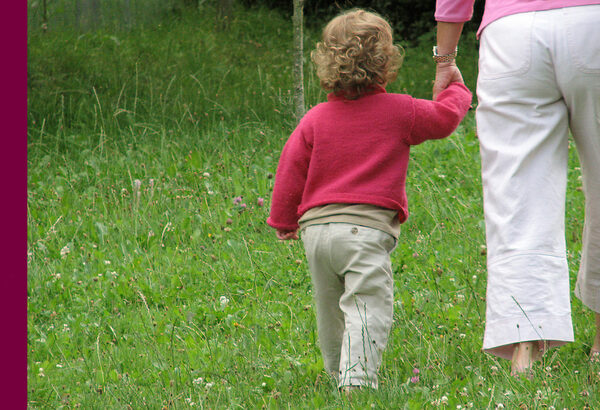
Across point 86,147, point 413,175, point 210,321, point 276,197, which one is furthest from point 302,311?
point 86,147

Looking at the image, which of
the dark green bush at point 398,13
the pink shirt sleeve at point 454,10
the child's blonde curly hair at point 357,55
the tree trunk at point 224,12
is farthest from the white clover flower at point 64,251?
the dark green bush at point 398,13

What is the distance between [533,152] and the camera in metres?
2.46

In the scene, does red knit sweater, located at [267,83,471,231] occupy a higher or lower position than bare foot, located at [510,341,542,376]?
higher

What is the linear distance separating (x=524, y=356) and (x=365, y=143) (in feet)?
2.99

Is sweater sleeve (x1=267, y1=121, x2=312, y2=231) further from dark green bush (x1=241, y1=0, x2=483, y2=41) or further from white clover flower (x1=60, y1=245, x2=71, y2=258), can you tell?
dark green bush (x1=241, y1=0, x2=483, y2=41)

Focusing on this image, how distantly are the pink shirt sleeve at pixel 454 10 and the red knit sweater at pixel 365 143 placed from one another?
0.32 metres

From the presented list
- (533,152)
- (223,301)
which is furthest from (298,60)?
(533,152)

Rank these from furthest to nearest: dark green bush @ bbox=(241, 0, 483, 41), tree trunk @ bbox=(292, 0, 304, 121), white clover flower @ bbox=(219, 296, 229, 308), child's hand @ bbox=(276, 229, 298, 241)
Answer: dark green bush @ bbox=(241, 0, 483, 41) < tree trunk @ bbox=(292, 0, 304, 121) < white clover flower @ bbox=(219, 296, 229, 308) < child's hand @ bbox=(276, 229, 298, 241)

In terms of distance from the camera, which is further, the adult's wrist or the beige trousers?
the adult's wrist

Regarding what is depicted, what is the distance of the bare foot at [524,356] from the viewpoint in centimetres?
245

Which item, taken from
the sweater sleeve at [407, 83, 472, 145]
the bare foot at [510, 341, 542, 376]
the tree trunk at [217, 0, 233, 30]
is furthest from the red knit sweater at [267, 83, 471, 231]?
the tree trunk at [217, 0, 233, 30]

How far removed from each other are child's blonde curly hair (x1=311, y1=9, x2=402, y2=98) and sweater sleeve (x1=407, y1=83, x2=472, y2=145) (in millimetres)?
174

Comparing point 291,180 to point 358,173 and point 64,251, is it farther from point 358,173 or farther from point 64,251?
point 64,251

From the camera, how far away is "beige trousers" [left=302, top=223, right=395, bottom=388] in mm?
2666
